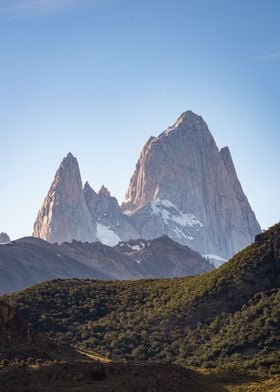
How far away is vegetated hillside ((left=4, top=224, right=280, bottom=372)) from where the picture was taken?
4203 inches

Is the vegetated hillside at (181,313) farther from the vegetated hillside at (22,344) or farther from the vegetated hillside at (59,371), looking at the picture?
the vegetated hillside at (59,371)

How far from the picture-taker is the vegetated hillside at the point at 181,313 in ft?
350

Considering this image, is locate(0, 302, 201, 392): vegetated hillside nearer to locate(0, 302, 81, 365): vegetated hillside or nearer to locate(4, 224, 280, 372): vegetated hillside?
locate(0, 302, 81, 365): vegetated hillside

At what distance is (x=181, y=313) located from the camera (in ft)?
390

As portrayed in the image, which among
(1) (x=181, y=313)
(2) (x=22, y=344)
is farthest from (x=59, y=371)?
(1) (x=181, y=313)

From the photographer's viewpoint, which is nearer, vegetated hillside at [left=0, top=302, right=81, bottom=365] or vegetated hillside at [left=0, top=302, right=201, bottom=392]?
vegetated hillside at [left=0, top=302, right=201, bottom=392]

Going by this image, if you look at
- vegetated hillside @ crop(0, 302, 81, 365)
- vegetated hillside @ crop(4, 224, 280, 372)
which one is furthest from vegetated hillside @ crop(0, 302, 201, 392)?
vegetated hillside @ crop(4, 224, 280, 372)

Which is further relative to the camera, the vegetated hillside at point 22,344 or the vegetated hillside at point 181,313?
the vegetated hillside at point 181,313

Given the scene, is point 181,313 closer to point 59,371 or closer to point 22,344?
point 22,344

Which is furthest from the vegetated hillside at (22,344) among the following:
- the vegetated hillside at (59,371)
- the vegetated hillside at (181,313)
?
the vegetated hillside at (181,313)

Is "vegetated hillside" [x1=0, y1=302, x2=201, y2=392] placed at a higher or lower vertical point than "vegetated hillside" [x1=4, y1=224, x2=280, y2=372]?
lower

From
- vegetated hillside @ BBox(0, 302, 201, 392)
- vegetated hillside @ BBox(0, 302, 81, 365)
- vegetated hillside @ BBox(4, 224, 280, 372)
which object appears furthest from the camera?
vegetated hillside @ BBox(4, 224, 280, 372)

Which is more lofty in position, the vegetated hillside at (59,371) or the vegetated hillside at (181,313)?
the vegetated hillside at (181,313)

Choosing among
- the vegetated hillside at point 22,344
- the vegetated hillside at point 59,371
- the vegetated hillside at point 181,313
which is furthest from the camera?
the vegetated hillside at point 181,313
